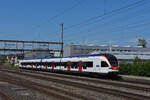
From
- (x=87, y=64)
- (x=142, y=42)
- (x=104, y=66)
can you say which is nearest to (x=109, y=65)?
(x=104, y=66)

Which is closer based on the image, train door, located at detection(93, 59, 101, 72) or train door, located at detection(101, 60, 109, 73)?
train door, located at detection(101, 60, 109, 73)

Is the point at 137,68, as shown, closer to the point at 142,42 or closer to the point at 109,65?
the point at 109,65

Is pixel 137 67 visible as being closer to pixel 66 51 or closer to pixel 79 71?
pixel 79 71

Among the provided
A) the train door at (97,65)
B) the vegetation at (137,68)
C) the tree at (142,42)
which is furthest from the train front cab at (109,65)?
the tree at (142,42)

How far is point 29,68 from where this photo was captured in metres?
54.9

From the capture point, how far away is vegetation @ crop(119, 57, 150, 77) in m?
27.8

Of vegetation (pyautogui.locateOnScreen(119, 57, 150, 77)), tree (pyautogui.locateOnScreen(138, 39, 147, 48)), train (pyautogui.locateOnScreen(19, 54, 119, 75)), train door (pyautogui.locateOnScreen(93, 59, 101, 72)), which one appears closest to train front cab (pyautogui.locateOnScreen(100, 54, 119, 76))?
train (pyautogui.locateOnScreen(19, 54, 119, 75))

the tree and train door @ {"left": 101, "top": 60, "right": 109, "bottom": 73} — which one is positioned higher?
the tree

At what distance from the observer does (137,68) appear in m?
29.7

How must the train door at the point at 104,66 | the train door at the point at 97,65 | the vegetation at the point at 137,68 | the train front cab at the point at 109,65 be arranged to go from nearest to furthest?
the train front cab at the point at 109,65 → the train door at the point at 104,66 → the train door at the point at 97,65 → the vegetation at the point at 137,68

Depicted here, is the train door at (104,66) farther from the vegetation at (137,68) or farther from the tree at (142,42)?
the tree at (142,42)

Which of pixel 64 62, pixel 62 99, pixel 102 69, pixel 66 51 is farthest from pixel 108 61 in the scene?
pixel 66 51

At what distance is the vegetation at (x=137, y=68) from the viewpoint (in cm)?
2781

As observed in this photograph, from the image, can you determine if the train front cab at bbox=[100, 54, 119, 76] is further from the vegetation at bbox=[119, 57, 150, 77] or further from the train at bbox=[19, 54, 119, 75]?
the vegetation at bbox=[119, 57, 150, 77]
